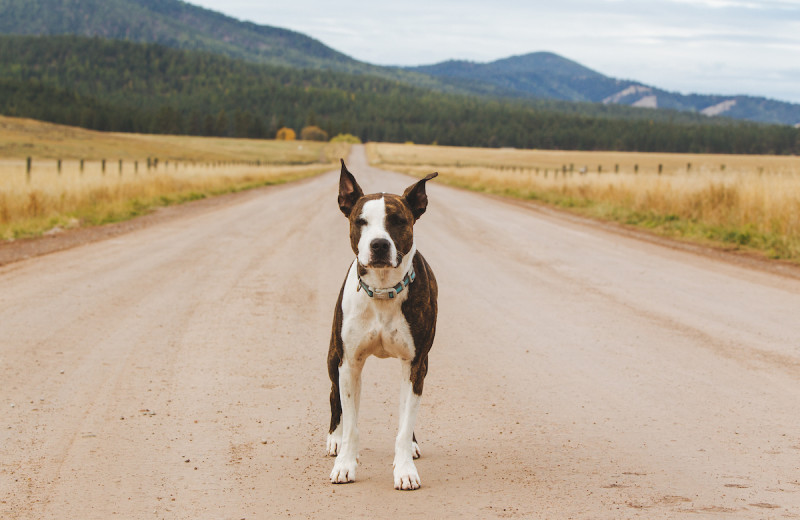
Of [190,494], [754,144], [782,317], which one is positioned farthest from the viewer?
[754,144]

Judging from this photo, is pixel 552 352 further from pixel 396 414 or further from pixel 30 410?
pixel 30 410

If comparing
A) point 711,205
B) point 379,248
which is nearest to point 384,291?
point 379,248

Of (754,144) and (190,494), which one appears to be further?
(754,144)

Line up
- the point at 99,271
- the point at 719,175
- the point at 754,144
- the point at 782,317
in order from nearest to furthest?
the point at 782,317 < the point at 99,271 < the point at 719,175 < the point at 754,144

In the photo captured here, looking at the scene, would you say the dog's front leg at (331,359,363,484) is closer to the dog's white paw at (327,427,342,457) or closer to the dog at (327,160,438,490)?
the dog at (327,160,438,490)

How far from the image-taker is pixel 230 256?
13.3 m

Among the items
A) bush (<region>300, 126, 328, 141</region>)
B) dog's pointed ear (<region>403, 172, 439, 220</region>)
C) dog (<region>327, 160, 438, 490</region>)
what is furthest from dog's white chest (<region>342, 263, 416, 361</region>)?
bush (<region>300, 126, 328, 141</region>)

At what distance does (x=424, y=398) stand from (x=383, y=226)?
228 centimetres

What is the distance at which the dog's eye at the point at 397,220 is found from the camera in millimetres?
3865

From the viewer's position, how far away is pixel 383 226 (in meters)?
3.85

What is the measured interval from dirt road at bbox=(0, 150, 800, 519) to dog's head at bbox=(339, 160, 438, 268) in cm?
119

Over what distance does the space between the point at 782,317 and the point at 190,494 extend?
7.32 m

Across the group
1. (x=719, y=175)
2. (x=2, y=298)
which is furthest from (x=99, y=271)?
(x=719, y=175)

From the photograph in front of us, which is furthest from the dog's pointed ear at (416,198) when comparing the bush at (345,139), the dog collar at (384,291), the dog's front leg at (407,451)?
the bush at (345,139)
